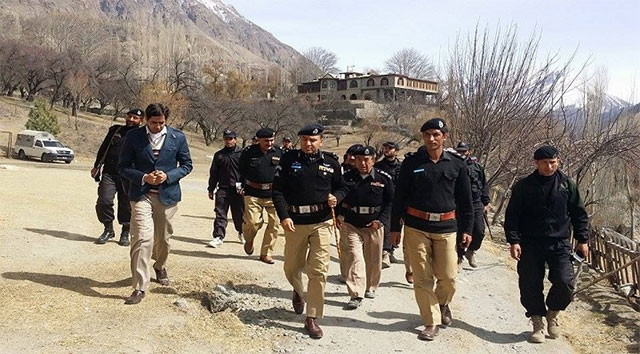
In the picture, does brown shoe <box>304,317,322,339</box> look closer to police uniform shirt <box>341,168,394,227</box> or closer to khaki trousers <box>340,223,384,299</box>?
khaki trousers <box>340,223,384,299</box>

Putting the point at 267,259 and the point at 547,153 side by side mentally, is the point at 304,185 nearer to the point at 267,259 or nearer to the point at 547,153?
the point at 547,153

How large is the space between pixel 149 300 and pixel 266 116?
53.4 metres

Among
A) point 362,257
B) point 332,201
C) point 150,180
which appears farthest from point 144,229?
point 362,257

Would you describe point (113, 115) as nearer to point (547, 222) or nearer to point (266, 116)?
point (266, 116)

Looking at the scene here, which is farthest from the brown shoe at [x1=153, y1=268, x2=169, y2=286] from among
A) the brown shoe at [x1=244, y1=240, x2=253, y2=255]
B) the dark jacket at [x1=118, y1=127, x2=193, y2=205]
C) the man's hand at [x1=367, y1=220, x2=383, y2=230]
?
the man's hand at [x1=367, y1=220, x2=383, y2=230]

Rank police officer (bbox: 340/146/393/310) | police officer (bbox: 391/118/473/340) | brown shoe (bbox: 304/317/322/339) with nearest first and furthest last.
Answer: brown shoe (bbox: 304/317/322/339)
police officer (bbox: 391/118/473/340)
police officer (bbox: 340/146/393/310)

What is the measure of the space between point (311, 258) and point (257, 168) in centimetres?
273

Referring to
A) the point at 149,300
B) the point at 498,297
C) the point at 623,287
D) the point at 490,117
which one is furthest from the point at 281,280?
the point at 490,117

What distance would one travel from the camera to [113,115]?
6475cm

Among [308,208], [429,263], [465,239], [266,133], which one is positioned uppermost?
[266,133]

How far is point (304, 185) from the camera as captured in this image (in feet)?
17.1

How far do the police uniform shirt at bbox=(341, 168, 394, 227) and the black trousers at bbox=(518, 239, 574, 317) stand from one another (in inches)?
62.7

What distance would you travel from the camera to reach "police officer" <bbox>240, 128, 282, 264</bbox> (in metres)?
7.63

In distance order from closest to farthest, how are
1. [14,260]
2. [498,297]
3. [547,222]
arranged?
[547,222], [14,260], [498,297]
